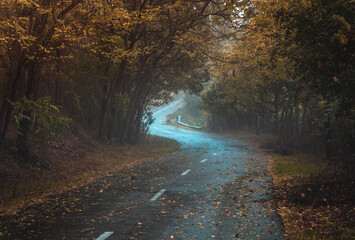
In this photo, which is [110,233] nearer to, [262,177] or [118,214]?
[118,214]

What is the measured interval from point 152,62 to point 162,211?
1782cm

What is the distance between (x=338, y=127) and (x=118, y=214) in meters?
10.3

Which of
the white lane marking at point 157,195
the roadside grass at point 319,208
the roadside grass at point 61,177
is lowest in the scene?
the roadside grass at point 61,177

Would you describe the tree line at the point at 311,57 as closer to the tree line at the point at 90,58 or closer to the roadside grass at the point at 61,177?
the tree line at the point at 90,58

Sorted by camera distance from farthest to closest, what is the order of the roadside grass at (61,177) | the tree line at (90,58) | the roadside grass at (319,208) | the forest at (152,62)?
the tree line at (90,58) < the roadside grass at (61,177) < the forest at (152,62) < the roadside grass at (319,208)

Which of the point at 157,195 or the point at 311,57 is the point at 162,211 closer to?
the point at 157,195

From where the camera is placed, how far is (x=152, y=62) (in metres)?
25.4

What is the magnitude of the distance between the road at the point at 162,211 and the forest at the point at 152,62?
2832 mm

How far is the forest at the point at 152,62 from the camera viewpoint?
349 inches

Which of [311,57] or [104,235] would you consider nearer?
[104,235]

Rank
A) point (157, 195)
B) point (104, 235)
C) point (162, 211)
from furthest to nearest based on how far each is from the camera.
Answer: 1. point (157, 195)
2. point (162, 211)
3. point (104, 235)

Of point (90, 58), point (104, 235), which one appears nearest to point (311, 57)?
point (104, 235)

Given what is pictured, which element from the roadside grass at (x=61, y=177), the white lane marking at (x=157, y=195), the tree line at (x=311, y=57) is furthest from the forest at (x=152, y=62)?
the white lane marking at (x=157, y=195)

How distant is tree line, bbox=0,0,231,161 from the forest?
0.06 meters
